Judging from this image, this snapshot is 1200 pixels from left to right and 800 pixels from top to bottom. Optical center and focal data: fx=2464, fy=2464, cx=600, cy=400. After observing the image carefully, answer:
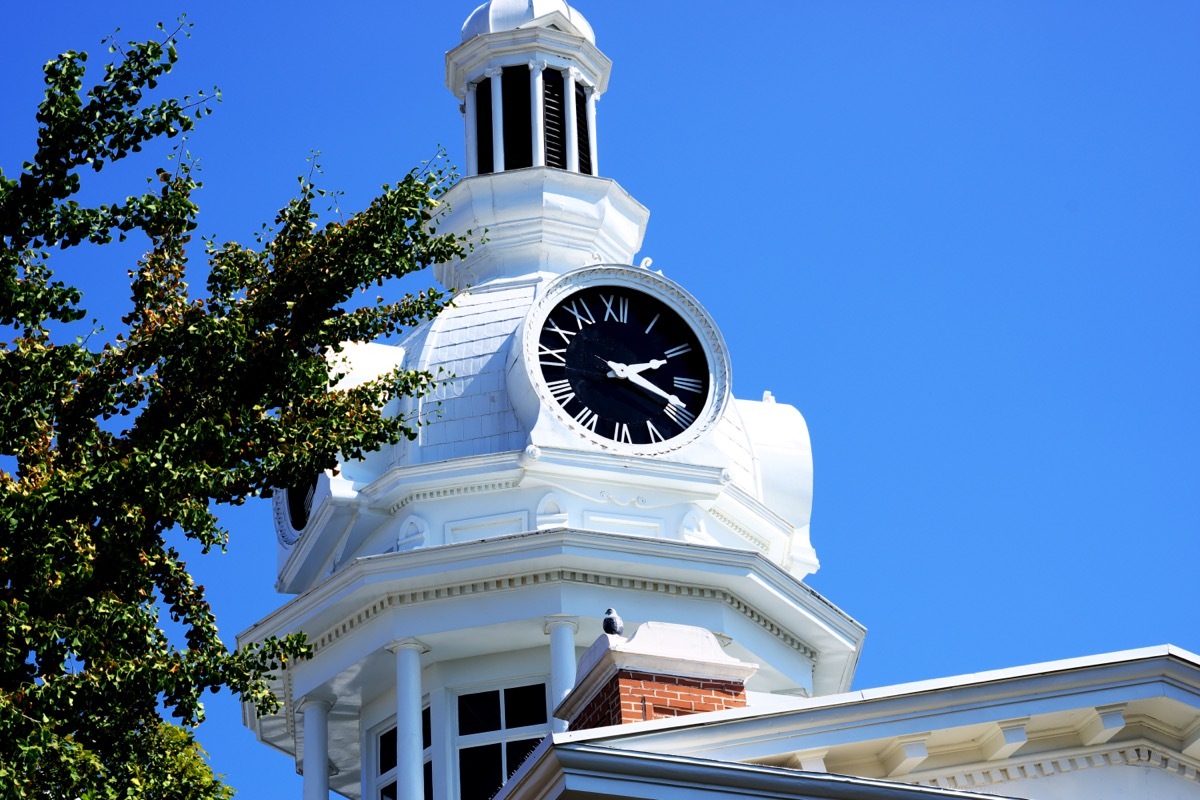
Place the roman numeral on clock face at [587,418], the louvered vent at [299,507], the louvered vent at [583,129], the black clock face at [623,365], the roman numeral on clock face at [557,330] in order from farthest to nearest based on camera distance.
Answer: the louvered vent at [583,129]
the louvered vent at [299,507]
the roman numeral on clock face at [557,330]
the black clock face at [623,365]
the roman numeral on clock face at [587,418]

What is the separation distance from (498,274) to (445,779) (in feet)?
26.2

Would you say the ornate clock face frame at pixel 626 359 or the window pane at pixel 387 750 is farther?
the window pane at pixel 387 750

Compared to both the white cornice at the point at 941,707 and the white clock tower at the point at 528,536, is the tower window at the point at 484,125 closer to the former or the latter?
the white clock tower at the point at 528,536

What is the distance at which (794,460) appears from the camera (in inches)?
1350

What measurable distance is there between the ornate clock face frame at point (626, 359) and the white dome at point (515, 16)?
6.31 meters

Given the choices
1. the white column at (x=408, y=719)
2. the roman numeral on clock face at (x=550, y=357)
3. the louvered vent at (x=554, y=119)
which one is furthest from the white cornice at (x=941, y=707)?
the louvered vent at (x=554, y=119)

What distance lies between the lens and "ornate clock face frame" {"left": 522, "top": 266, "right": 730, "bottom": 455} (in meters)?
32.0

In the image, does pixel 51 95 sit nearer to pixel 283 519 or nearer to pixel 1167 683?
pixel 1167 683

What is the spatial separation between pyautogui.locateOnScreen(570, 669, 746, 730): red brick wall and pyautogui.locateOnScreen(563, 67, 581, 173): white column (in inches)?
744

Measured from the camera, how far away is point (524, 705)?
31.3 meters

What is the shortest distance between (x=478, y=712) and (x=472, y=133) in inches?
391

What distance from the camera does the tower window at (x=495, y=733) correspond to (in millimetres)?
30547

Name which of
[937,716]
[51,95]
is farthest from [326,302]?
[937,716]

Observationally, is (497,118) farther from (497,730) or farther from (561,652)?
(497,730)
